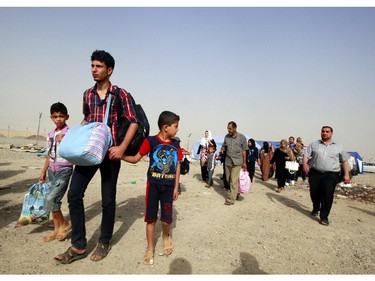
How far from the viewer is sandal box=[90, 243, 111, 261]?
288 centimetres

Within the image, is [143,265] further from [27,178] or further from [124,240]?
[27,178]

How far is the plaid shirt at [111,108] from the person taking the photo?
2809mm

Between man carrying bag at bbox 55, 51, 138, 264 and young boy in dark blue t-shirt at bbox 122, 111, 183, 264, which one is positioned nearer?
man carrying bag at bbox 55, 51, 138, 264

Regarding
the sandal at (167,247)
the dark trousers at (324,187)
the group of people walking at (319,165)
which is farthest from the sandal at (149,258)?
the dark trousers at (324,187)

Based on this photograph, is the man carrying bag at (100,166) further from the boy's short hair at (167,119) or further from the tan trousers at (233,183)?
the tan trousers at (233,183)

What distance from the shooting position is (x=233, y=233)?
424cm

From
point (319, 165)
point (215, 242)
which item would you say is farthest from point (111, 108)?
point (319, 165)

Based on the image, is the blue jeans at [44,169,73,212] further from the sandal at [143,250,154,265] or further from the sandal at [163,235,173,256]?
the sandal at [163,235,173,256]

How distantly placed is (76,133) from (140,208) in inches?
137

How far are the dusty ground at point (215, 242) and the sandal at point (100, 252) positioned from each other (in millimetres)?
61

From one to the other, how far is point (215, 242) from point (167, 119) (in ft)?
6.67

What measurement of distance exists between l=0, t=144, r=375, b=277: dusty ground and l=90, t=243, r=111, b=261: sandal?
0.06 m

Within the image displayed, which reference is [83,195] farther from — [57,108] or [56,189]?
[57,108]

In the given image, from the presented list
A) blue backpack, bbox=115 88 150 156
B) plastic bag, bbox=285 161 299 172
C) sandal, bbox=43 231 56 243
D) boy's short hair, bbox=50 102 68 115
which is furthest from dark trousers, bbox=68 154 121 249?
plastic bag, bbox=285 161 299 172
